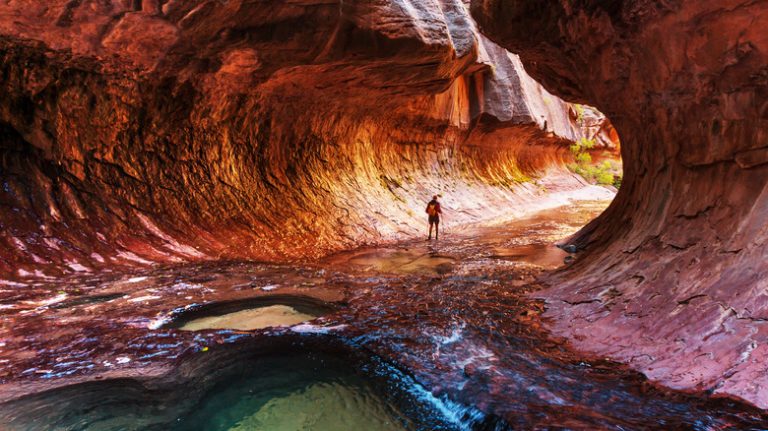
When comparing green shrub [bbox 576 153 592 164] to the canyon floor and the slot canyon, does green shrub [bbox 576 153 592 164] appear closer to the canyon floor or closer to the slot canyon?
the slot canyon

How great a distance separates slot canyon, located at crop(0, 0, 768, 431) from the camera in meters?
2.95

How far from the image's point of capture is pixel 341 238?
33.7ft

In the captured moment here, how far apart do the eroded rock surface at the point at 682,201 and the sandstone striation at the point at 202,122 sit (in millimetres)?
4273

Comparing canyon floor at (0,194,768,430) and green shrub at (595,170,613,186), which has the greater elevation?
green shrub at (595,170,613,186)

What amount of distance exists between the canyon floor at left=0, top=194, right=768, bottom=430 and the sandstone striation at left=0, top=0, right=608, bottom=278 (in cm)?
156

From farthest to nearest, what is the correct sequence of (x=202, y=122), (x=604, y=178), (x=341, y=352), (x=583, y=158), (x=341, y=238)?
(x=604, y=178), (x=583, y=158), (x=341, y=238), (x=202, y=122), (x=341, y=352)

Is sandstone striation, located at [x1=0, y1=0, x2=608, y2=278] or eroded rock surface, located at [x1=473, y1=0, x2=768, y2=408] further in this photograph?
sandstone striation, located at [x1=0, y1=0, x2=608, y2=278]

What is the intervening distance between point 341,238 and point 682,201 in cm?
727

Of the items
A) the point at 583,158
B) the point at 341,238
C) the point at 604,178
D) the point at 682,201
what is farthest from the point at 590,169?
the point at 682,201

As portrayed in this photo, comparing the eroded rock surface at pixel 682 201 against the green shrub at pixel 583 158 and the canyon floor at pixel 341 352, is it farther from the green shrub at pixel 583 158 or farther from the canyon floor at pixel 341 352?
the green shrub at pixel 583 158

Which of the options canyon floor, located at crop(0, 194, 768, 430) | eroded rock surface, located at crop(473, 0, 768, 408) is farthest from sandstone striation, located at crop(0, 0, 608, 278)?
eroded rock surface, located at crop(473, 0, 768, 408)

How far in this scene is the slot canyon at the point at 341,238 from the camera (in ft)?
9.66

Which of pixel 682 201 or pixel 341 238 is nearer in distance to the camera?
pixel 682 201

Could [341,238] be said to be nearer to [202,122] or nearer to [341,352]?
[202,122]
